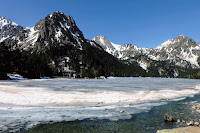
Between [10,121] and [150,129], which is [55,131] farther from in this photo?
[150,129]

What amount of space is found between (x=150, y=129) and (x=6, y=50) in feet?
303

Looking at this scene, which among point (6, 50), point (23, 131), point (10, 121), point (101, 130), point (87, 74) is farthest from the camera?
point (87, 74)

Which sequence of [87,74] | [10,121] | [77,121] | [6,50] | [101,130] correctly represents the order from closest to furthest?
1. [101,130]
2. [10,121]
3. [77,121]
4. [6,50]
5. [87,74]

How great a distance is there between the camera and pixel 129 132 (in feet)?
32.4

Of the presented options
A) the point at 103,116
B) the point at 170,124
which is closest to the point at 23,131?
the point at 103,116

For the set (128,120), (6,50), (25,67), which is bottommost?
(128,120)

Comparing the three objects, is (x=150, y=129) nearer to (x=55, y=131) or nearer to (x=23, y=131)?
(x=55, y=131)

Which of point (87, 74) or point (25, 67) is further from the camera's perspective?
point (87, 74)

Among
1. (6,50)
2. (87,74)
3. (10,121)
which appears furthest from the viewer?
(87,74)

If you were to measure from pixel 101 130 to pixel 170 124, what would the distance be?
601cm

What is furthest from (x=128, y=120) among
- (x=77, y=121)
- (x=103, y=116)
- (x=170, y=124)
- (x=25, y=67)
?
(x=25, y=67)

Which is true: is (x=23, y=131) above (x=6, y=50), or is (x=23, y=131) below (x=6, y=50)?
below

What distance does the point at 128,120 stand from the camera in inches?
496

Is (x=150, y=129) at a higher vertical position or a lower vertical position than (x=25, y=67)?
lower
